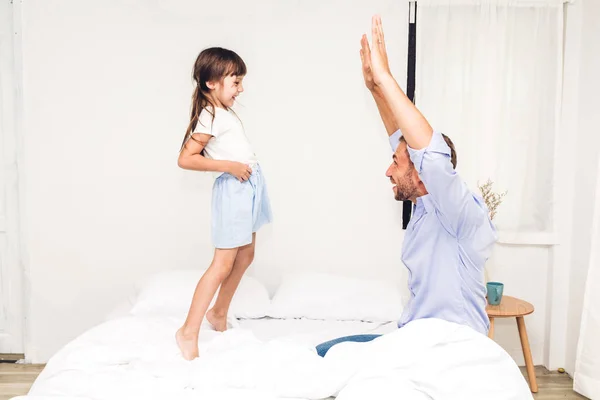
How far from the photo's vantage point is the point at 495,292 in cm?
286

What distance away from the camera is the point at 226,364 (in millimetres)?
1771

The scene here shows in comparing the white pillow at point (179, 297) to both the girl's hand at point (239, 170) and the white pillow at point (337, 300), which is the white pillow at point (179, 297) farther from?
the girl's hand at point (239, 170)

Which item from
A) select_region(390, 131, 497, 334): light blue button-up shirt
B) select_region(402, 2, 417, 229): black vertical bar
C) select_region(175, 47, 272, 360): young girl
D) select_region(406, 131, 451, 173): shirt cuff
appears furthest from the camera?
select_region(402, 2, 417, 229): black vertical bar

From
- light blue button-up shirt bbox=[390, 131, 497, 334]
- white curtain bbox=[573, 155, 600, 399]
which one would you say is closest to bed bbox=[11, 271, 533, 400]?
light blue button-up shirt bbox=[390, 131, 497, 334]

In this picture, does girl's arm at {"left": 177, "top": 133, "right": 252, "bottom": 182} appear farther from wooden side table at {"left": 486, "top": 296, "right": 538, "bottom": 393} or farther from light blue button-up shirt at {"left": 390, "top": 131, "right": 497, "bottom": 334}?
wooden side table at {"left": 486, "top": 296, "right": 538, "bottom": 393}

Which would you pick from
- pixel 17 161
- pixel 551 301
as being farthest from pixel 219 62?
pixel 551 301

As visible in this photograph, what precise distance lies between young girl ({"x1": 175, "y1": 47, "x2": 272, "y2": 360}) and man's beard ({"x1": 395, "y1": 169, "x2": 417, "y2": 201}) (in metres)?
0.80

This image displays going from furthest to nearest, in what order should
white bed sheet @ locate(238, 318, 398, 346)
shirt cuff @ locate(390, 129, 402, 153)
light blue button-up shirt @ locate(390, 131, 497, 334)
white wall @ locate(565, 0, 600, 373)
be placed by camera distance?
1. white wall @ locate(565, 0, 600, 373)
2. white bed sheet @ locate(238, 318, 398, 346)
3. shirt cuff @ locate(390, 129, 402, 153)
4. light blue button-up shirt @ locate(390, 131, 497, 334)

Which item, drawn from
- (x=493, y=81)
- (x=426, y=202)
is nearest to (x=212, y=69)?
(x=426, y=202)

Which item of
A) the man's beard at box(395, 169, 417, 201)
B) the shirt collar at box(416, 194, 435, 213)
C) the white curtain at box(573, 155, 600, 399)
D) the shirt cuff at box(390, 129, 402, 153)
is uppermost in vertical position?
the shirt cuff at box(390, 129, 402, 153)

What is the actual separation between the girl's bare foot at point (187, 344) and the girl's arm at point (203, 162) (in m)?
0.62

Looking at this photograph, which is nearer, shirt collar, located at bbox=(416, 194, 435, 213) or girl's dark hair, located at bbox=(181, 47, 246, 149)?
shirt collar, located at bbox=(416, 194, 435, 213)

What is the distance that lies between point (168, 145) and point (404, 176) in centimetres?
182

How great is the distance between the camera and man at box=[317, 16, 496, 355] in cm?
143
